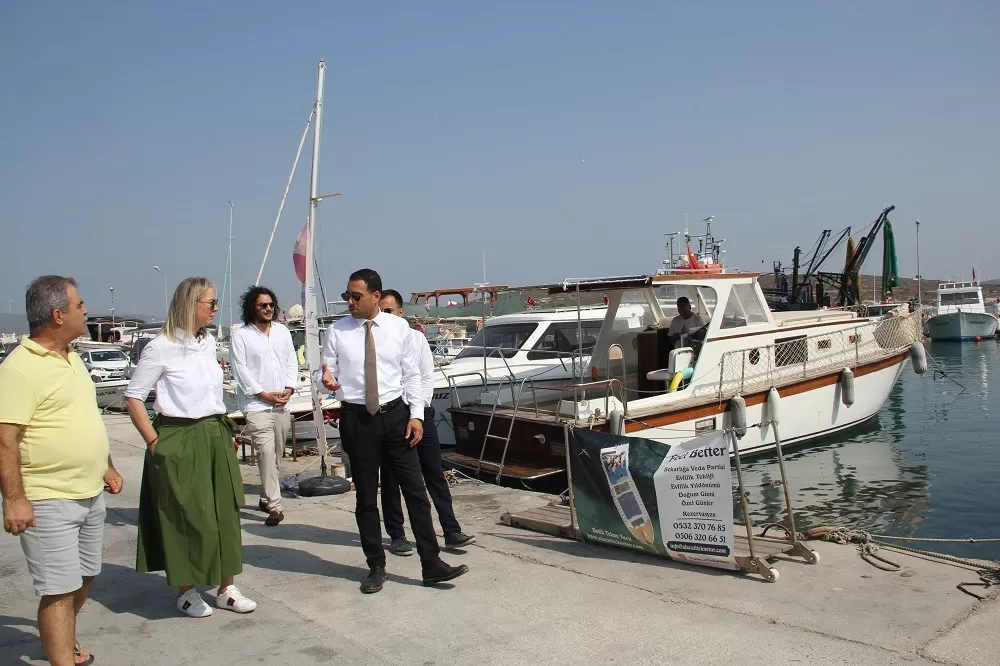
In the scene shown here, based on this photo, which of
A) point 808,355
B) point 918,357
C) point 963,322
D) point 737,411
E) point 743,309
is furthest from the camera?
point 963,322

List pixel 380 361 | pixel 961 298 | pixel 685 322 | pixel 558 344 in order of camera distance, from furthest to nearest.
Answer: pixel 961 298 → pixel 558 344 → pixel 685 322 → pixel 380 361

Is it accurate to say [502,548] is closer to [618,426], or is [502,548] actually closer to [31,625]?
[31,625]

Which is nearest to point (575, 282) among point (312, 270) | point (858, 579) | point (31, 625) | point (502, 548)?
point (312, 270)

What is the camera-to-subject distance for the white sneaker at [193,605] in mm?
4348

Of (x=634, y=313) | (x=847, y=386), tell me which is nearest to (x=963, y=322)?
(x=847, y=386)

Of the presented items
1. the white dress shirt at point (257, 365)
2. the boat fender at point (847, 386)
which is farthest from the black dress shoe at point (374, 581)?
the boat fender at point (847, 386)

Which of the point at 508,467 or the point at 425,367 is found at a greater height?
the point at 425,367

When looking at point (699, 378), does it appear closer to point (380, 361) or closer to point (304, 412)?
point (304, 412)

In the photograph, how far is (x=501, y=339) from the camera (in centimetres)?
1443

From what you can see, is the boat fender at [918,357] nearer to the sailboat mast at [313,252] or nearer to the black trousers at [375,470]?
the sailboat mast at [313,252]

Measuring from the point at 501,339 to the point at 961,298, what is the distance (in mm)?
42627

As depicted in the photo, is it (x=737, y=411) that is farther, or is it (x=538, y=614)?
(x=737, y=411)

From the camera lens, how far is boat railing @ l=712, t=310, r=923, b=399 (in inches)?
460

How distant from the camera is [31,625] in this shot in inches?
169
